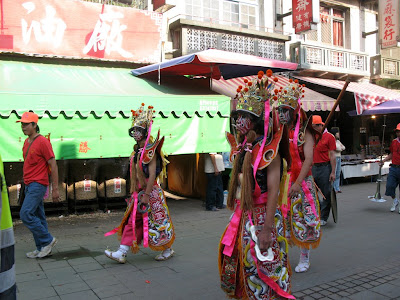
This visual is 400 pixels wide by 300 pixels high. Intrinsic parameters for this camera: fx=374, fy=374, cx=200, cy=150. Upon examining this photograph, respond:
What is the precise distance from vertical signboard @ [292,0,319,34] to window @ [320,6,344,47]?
300 cm

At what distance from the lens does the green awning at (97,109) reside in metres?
Answer: 6.47

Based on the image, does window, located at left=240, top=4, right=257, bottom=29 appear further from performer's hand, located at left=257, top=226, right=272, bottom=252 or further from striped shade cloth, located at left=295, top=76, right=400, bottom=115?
performer's hand, located at left=257, top=226, right=272, bottom=252

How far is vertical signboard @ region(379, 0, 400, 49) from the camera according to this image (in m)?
13.4

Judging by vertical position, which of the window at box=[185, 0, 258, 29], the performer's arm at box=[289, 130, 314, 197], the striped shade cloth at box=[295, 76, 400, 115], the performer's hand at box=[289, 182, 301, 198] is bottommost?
the performer's hand at box=[289, 182, 301, 198]

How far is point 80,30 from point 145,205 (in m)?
5.51

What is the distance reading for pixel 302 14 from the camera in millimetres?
12586

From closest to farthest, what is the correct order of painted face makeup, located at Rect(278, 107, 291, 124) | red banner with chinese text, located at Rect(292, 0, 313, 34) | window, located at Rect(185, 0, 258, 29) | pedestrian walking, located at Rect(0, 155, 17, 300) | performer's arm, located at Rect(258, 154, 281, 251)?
pedestrian walking, located at Rect(0, 155, 17, 300) < performer's arm, located at Rect(258, 154, 281, 251) < painted face makeup, located at Rect(278, 107, 291, 124) < window, located at Rect(185, 0, 258, 29) < red banner with chinese text, located at Rect(292, 0, 313, 34)

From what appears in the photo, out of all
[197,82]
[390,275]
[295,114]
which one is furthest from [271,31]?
[390,275]

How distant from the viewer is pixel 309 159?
4.36m

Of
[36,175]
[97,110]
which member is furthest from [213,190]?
[36,175]

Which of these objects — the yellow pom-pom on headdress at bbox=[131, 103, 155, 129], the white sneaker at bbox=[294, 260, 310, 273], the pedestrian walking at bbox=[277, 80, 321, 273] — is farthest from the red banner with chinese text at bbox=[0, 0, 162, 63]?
the white sneaker at bbox=[294, 260, 310, 273]

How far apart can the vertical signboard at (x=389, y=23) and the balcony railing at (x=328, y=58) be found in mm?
1374

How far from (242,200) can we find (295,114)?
1932mm

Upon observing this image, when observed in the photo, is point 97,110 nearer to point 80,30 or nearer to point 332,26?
point 80,30
